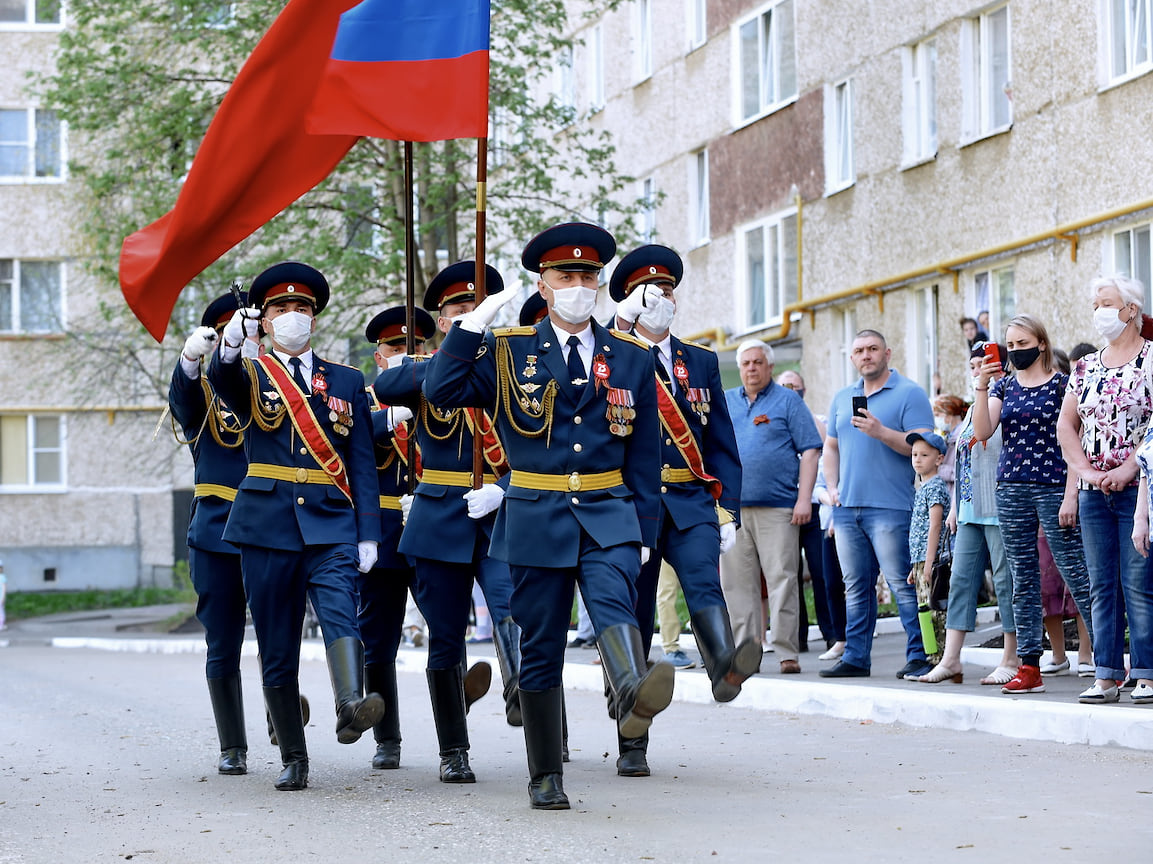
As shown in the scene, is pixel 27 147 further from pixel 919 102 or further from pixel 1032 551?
pixel 1032 551

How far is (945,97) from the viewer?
2347cm

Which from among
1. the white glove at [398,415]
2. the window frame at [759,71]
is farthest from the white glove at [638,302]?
the window frame at [759,71]

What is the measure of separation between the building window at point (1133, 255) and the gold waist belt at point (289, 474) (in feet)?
41.0

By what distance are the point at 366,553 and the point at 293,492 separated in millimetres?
407

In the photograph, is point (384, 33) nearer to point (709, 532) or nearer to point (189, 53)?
point (709, 532)

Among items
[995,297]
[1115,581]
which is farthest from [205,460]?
[995,297]

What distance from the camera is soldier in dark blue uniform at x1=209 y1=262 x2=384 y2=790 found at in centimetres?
855

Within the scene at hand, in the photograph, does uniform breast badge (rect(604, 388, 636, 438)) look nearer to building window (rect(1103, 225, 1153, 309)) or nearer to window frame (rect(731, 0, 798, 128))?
building window (rect(1103, 225, 1153, 309))

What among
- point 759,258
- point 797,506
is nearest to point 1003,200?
point 759,258

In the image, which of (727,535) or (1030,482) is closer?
(727,535)

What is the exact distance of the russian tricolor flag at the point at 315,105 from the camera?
966 centimetres

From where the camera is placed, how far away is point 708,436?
8.92 metres

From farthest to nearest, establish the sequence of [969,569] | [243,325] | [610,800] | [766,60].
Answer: [766,60] < [969,569] < [243,325] < [610,800]

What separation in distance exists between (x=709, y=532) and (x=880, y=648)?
6845mm
